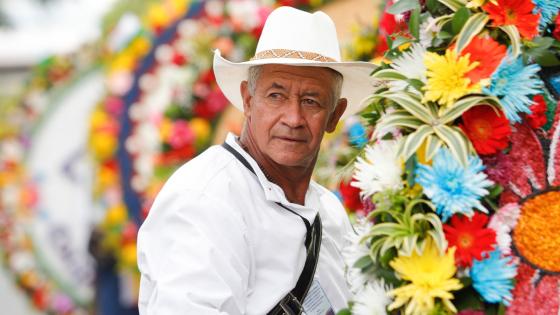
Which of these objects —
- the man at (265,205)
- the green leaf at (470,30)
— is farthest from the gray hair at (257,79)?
the green leaf at (470,30)

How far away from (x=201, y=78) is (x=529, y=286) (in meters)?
4.49

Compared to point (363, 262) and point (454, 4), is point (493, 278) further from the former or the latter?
point (454, 4)

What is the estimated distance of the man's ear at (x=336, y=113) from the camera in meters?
2.96

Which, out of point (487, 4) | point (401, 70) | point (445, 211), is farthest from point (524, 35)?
point (445, 211)

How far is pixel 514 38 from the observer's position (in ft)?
7.36

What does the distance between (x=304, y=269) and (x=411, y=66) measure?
753mm

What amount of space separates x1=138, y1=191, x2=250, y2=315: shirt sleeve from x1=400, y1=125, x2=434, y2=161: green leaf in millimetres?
573

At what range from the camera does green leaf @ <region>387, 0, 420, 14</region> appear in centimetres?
246

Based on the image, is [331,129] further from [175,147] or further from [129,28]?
[129,28]

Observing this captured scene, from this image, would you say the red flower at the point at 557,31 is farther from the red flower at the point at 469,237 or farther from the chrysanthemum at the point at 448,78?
the red flower at the point at 469,237

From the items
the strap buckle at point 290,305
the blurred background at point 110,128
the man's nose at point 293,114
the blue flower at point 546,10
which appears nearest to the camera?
the blue flower at point 546,10

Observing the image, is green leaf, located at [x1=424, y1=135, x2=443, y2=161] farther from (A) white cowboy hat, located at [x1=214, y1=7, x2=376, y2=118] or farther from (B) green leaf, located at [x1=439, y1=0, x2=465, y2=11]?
(A) white cowboy hat, located at [x1=214, y1=7, x2=376, y2=118]

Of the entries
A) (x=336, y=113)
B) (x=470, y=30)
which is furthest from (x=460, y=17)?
(x=336, y=113)

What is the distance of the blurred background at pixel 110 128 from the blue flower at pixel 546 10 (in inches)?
29.6
